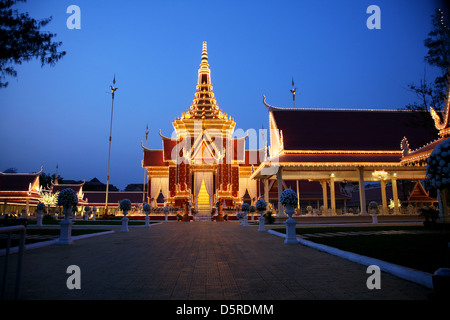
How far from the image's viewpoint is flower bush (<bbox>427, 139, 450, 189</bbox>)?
4.41 metres

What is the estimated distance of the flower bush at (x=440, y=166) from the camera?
441 centimetres

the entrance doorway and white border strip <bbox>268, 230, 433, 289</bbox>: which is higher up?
the entrance doorway

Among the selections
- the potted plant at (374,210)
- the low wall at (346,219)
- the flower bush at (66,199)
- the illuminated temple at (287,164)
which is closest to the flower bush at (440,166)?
the flower bush at (66,199)

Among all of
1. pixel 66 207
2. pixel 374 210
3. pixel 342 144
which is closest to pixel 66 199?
pixel 66 207

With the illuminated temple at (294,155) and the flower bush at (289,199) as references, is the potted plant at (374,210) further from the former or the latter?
the flower bush at (289,199)

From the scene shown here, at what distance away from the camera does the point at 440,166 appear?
14.8ft

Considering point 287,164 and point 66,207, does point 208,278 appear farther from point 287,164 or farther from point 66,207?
point 287,164

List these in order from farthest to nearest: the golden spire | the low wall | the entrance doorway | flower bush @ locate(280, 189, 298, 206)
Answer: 1. the golden spire
2. the entrance doorway
3. the low wall
4. flower bush @ locate(280, 189, 298, 206)

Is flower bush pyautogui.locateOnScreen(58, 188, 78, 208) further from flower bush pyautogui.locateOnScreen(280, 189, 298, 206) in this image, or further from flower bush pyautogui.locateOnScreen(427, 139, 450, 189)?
flower bush pyautogui.locateOnScreen(427, 139, 450, 189)

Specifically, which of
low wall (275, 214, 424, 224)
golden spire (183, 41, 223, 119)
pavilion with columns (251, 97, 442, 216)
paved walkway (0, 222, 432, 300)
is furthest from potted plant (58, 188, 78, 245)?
golden spire (183, 41, 223, 119)

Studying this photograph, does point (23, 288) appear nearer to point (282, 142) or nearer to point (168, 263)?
point (168, 263)

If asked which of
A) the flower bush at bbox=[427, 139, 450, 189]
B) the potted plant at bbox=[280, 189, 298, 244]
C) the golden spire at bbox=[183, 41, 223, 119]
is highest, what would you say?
the golden spire at bbox=[183, 41, 223, 119]
